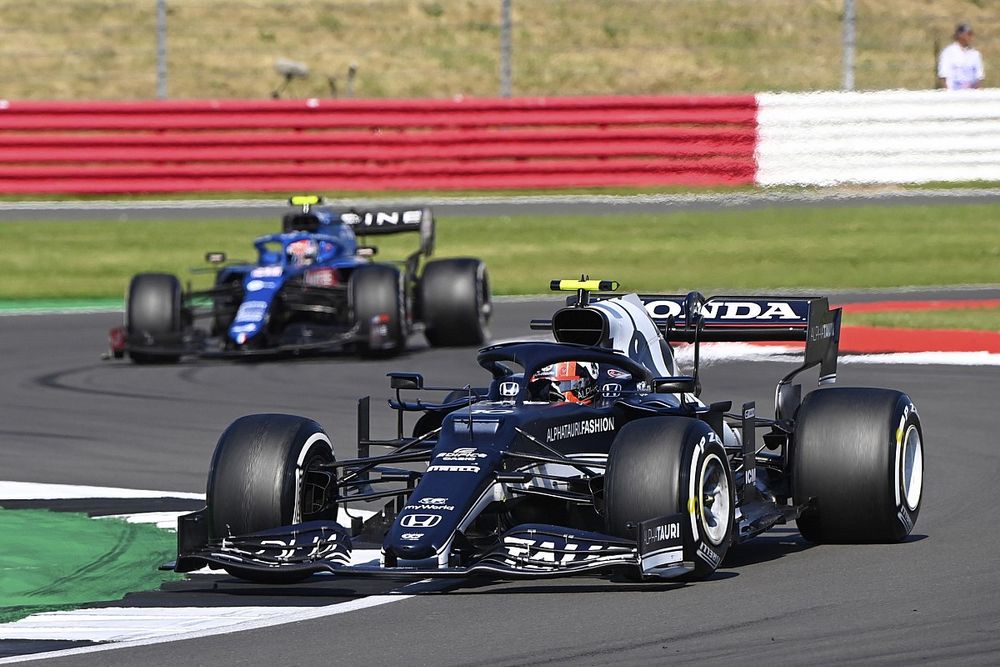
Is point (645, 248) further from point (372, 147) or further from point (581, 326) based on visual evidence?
point (581, 326)

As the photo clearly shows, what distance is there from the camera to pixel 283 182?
973 inches

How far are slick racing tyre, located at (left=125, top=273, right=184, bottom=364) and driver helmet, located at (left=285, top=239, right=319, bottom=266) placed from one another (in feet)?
4.25

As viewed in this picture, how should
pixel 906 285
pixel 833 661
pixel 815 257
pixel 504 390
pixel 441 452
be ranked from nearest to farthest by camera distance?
pixel 833 661 < pixel 441 452 < pixel 504 390 < pixel 906 285 < pixel 815 257

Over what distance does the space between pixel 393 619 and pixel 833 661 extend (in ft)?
5.70


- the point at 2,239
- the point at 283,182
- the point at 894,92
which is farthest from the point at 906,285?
the point at 2,239

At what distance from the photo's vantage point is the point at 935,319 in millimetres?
18031

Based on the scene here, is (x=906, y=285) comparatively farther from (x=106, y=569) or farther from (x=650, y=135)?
(x=106, y=569)

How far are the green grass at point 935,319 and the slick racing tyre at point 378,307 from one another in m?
4.31

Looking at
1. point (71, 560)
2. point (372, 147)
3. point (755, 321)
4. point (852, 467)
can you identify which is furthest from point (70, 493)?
point (372, 147)

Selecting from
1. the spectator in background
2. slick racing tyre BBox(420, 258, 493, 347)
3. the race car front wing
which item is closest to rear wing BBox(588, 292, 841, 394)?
the race car front wing

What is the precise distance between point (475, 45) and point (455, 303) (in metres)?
20.5

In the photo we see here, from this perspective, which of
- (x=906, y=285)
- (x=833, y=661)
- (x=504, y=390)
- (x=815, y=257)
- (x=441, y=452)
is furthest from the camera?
(x=815, y=257)

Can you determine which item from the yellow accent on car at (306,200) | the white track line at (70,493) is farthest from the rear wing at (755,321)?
the yellow accent on car at (306,200)

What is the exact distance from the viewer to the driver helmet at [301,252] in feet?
57.7
